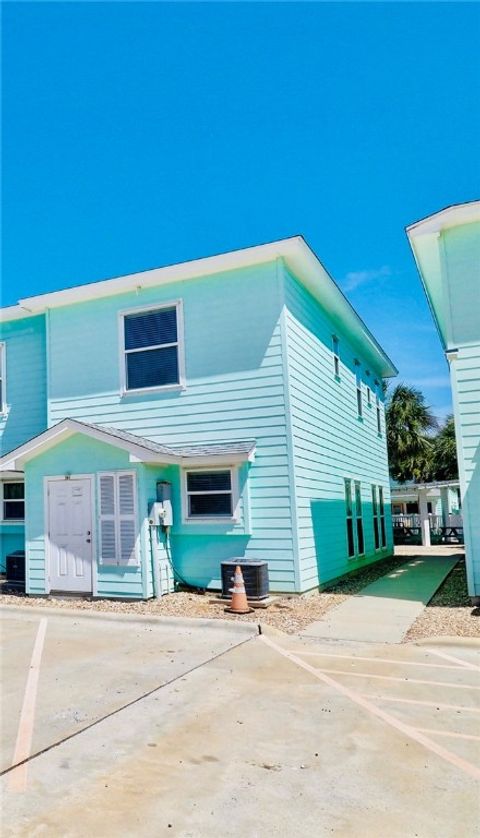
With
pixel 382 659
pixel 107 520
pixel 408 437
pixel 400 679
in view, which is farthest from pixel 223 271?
pixel 408 437

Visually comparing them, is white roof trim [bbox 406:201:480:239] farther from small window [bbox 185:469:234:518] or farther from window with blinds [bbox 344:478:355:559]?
window with blinds [bbox 344:478:355:559]

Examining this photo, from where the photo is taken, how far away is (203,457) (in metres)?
10.5

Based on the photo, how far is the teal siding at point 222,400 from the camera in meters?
10.3

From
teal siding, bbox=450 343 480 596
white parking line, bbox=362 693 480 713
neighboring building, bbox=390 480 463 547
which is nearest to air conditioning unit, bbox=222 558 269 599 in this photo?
teal siding, bbox=450 343 480 596

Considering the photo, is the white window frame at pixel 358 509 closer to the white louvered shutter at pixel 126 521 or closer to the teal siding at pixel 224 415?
the teal siding at pixel 224 415

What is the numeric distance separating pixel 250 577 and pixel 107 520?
277 cm

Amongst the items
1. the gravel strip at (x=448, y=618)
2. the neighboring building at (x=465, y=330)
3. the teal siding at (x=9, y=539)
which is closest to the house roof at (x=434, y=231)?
the neighboring building at (x=465, y=330)

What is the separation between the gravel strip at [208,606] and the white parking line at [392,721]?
174cm

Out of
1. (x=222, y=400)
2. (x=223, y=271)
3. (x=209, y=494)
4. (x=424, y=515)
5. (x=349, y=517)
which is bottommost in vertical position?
(x=424, y=515)

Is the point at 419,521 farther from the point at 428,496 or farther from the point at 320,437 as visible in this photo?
the point at 320,437

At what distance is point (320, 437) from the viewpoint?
1221cm

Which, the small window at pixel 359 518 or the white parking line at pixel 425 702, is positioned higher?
the small window at pixel 359 518

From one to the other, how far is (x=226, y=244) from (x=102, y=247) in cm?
624

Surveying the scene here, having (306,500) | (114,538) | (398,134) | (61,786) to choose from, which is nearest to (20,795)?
(61,786)
